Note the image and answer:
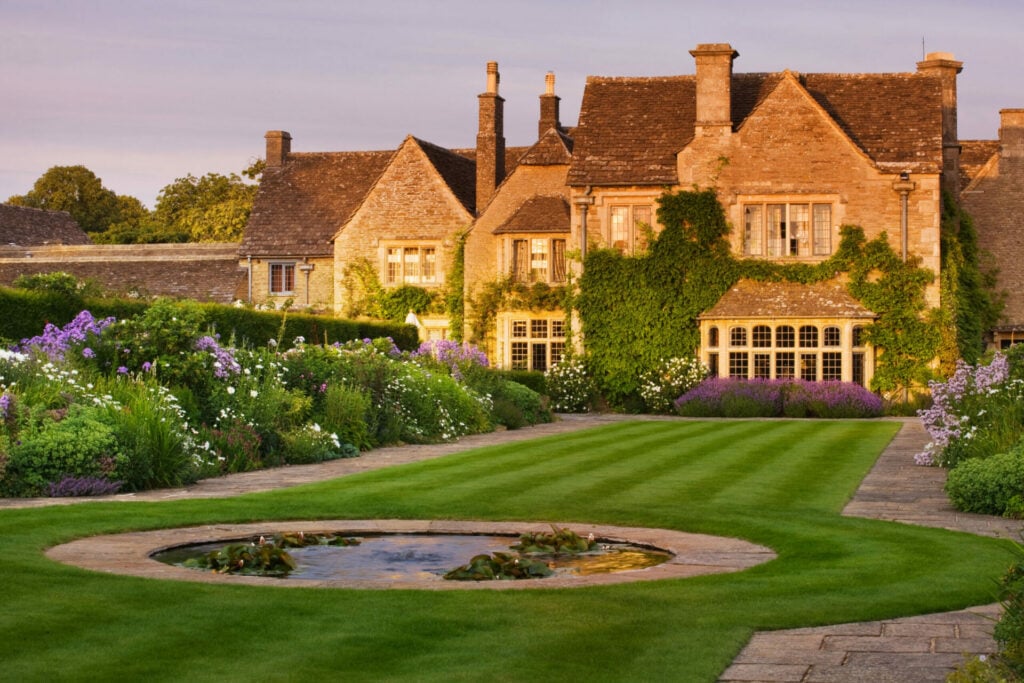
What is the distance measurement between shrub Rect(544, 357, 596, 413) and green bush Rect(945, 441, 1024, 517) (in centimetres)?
2359

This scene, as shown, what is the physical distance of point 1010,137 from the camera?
44.8m

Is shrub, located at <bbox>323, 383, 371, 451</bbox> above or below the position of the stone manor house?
below

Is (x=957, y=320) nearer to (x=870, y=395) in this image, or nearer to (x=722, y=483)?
(x=870, y=395)

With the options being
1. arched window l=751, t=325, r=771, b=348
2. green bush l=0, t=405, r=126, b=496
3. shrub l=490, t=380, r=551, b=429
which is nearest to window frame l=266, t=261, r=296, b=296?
arched window l=751, t=325, r=771, b=348

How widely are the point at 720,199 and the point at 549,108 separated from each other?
882 cm

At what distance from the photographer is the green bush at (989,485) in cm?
1281

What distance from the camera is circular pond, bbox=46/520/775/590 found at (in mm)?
9234

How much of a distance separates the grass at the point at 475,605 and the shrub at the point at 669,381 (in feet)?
71.4

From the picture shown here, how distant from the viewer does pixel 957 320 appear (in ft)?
119

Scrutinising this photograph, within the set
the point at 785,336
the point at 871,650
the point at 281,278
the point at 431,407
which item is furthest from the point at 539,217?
the point at 871,650

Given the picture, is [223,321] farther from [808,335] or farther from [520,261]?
[808,335]

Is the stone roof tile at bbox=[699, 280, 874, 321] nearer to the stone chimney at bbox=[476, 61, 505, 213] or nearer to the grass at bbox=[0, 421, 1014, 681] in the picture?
the stone chimney at bbox=[476, 61, 505, 213]

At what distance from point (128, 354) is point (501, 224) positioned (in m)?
23.2

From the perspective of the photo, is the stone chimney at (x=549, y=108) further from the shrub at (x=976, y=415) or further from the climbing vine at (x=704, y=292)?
the shrub at (x=976, y=415)
